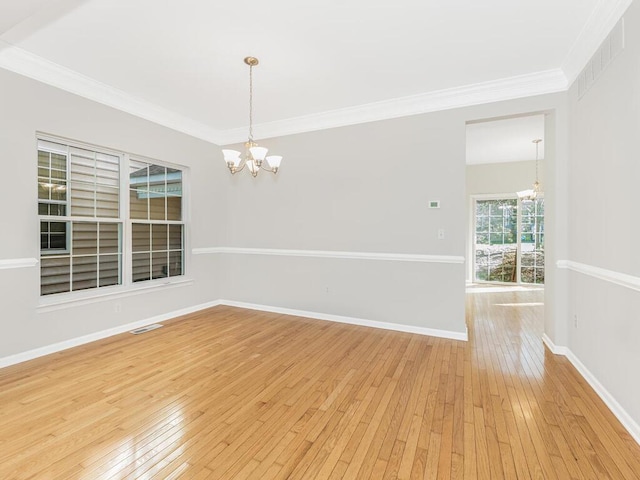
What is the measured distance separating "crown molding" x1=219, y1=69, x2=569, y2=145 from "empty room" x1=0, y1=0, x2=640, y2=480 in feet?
0.08

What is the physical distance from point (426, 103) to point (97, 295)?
4.65 meters

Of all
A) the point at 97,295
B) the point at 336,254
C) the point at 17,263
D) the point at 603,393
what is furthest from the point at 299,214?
the point at 603,393

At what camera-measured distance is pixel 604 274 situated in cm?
245

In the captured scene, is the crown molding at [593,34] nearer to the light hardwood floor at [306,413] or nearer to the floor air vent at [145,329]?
the light hardwood floor at [306,413]

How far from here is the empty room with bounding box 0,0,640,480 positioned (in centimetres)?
201

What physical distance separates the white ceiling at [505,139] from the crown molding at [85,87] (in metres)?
4.31

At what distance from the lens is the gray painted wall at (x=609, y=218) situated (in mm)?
2049

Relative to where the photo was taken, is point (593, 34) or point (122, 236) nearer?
point (593, 34)

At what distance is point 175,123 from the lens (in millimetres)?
4551

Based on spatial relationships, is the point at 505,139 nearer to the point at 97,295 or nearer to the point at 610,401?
the point at 610,401

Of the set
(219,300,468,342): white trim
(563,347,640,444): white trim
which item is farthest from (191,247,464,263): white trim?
(563,347,640,444): white trim

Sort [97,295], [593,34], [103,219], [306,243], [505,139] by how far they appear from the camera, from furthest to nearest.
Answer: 1. [505,139]
2. [306,243]
3. [103,219]
4. [97,295]
5. [593,34]

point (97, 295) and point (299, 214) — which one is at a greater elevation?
point (299, 214)

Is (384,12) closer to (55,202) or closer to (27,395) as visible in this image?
(55,202)
